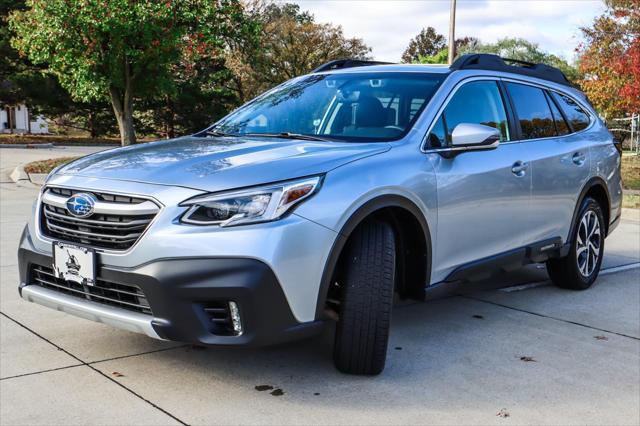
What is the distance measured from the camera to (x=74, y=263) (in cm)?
353

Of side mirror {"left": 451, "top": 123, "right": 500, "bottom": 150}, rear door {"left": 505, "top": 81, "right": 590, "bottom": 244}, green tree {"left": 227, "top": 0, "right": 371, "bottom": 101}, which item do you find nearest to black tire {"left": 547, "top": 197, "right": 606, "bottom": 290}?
rear door {"left": 505, "top": 81, "right": 590, "bottom": 244}

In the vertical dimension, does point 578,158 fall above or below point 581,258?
above

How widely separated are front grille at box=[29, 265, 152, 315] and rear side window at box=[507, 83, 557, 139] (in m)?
3.07

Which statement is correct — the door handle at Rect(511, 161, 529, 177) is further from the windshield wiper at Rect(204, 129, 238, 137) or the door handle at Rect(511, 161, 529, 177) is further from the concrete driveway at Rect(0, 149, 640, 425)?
the windshield wiper at Rect(204, 129, 238, 137)

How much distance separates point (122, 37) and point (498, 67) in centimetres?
1169

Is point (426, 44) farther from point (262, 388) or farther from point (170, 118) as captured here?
point (262, 388)

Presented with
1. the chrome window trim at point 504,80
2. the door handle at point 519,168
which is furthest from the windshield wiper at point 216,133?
the door handle at point 519,168

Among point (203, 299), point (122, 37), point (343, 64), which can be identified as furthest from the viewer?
point (122, 37)

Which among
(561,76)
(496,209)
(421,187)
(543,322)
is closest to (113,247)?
(421,187)

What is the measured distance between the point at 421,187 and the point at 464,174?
0.47m

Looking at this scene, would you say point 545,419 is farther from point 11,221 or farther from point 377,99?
point 11,221

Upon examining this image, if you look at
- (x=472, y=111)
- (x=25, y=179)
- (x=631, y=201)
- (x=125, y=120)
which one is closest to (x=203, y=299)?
(x=472, y=111)

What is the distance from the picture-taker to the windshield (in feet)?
14.2

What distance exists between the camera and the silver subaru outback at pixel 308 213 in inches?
128
